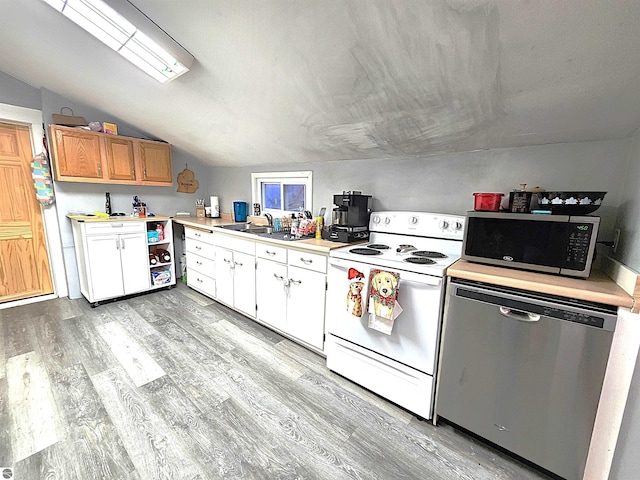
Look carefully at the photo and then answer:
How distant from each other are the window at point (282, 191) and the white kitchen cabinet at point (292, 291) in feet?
2.85

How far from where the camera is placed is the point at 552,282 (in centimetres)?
118

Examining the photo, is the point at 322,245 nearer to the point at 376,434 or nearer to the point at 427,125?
the point at 427,125

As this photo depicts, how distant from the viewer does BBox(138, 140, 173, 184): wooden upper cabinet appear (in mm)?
3311

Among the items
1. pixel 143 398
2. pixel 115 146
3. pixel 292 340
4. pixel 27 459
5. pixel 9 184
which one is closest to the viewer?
pixel 27 459

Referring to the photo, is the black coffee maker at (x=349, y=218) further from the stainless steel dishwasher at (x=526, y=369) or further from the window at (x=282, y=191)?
the stainless steel dishwasher at (x=526, y=369)

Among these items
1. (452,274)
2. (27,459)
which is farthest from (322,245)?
(27,459)

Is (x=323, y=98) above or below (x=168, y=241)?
above

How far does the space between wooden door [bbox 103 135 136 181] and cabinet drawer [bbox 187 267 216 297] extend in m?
1.38

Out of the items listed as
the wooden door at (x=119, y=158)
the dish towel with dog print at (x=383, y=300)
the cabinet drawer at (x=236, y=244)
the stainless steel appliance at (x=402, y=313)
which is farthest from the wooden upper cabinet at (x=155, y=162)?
the dish towel with dog print at (x=383, y=300)

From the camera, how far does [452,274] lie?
1.38 m

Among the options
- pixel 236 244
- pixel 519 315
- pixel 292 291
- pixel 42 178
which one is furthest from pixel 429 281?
pixel 42 178

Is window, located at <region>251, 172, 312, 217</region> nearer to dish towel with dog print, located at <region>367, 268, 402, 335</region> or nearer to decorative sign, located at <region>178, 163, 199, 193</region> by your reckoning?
decorative sign, located at <region>178, 163, 199, 193</region>

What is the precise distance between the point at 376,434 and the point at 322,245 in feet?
4.02

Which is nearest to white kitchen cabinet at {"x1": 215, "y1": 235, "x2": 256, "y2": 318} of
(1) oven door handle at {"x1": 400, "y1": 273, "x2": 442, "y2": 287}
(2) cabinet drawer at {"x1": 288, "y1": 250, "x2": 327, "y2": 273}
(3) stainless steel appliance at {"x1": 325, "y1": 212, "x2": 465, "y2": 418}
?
(2) cabinet drawer at {"x1": 288, "y1": 250, "x2": 327, "y2": 273}
